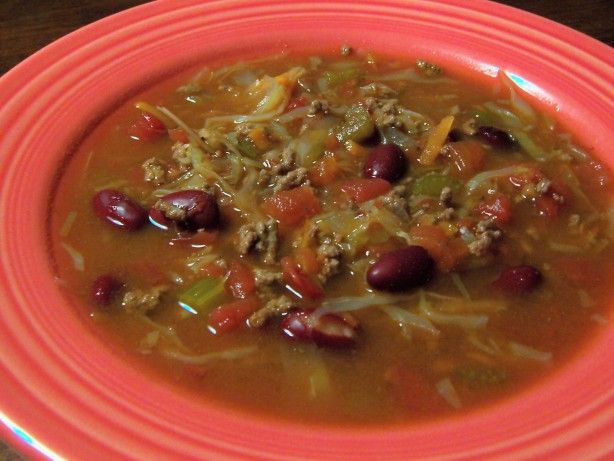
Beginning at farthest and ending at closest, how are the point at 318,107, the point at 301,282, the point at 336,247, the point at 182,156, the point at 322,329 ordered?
the point at 318,107 < the point at 182,156 < the point at 336,247 < the point at 301,282 < the point at 322,329

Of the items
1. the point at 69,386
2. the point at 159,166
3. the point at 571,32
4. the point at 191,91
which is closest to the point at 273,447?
the point at 69,386

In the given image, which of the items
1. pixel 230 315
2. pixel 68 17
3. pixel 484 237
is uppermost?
pixel 484 237

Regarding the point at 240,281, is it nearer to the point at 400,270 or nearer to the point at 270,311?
the point at 270,311

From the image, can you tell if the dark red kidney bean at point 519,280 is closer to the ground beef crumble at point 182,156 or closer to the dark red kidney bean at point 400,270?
the dark red kidney bean at point 400,270

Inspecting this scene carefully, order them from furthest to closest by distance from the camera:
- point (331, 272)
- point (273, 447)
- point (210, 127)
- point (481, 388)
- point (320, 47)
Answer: point (320, 47) → point (210, 127) → point (331, 272) → point (481, 388) → point (273, 447)

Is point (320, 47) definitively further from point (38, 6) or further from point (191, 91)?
point (38, 6)

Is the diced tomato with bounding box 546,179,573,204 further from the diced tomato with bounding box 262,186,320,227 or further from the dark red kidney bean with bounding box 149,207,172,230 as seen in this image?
the dark red kidney bean with bounding box 149,207,172,230

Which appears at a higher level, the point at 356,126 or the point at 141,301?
the point at 356,126

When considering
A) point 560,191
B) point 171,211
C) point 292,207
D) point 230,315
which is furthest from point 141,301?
point 560,191
